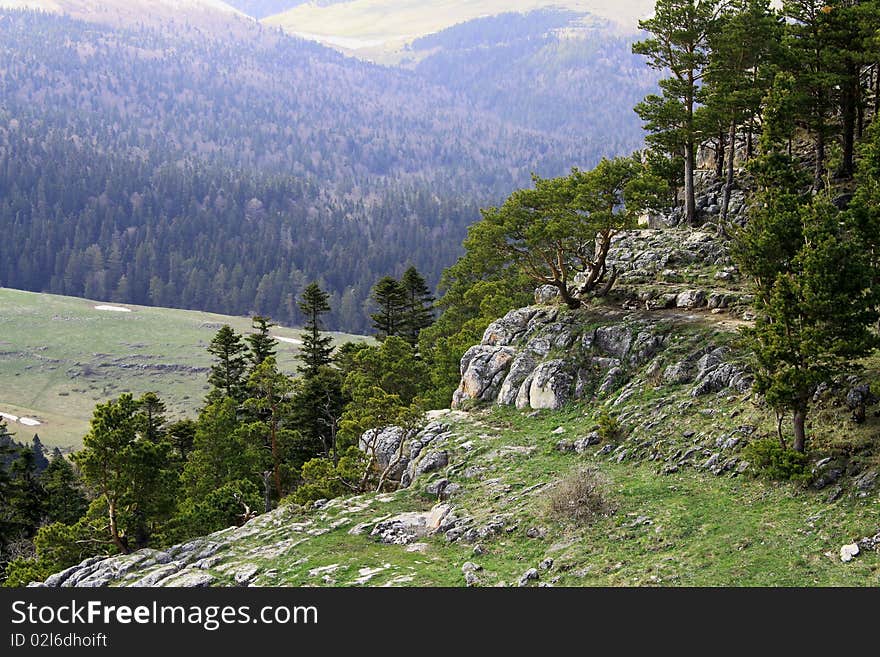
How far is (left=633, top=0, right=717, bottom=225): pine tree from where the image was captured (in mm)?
49219

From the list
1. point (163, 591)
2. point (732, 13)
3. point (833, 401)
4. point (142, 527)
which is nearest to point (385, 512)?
point (163, 591)

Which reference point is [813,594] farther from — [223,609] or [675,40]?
[675,40]

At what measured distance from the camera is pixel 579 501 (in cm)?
2789

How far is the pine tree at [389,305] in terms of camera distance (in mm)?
82438

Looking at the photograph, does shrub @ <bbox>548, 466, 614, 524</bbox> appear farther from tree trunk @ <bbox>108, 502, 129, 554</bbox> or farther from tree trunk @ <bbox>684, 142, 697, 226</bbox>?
tree trunk @ <bbox>684, 142, 697, 226</bbox>

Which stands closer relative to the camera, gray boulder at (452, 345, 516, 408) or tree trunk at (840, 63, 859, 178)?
gray boulder at (452, 345, 516, 408)

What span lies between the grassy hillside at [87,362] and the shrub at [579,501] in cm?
9609

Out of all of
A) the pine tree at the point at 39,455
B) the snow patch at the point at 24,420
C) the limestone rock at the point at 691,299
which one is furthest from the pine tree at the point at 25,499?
the snow patch at the point at 24,420

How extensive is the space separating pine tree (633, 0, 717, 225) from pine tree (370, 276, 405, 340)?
36.8 metres

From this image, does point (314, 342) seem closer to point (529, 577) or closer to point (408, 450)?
point (408, 450)

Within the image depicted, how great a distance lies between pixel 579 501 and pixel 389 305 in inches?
2309

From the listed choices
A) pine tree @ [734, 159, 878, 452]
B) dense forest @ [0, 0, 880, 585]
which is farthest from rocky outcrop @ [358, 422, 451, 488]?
pine tree @ [734, 159, 878, 452]

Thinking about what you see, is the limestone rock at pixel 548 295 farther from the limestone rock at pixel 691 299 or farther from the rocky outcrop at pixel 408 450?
the rocky outcrop at pixel 408 450

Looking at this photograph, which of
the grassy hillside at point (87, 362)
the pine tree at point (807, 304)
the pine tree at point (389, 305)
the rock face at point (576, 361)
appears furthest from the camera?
the grassy hillside at point (87, 362)
